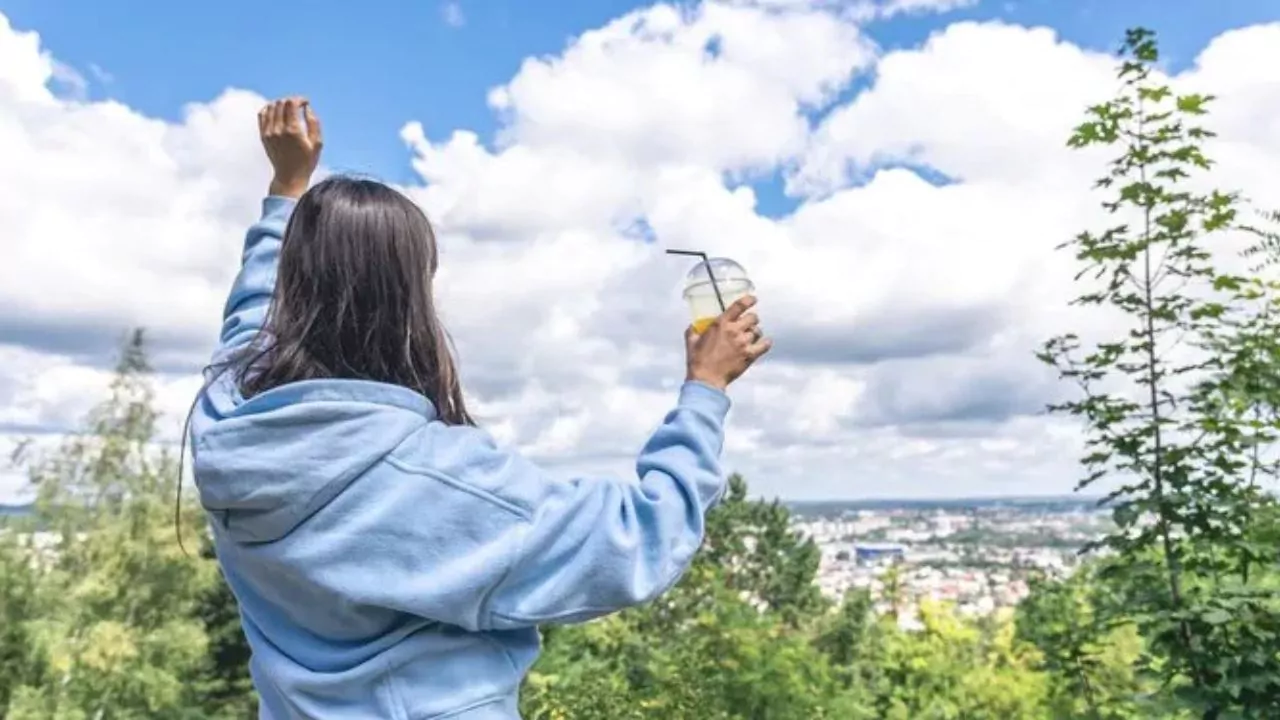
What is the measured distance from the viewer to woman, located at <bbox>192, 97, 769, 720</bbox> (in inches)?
36.5

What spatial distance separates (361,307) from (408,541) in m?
0.20

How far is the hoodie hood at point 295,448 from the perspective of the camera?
923 millimetres

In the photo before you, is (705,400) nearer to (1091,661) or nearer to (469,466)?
(469,466)

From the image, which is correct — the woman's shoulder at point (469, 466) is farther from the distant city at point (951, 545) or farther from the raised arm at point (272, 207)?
the distant city at point (951, 545)

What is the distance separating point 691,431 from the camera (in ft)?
3.35

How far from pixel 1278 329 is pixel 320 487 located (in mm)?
2368

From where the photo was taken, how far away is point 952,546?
43.4 ft

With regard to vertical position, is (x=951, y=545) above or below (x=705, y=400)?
above

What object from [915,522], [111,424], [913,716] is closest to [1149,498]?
[913,716]

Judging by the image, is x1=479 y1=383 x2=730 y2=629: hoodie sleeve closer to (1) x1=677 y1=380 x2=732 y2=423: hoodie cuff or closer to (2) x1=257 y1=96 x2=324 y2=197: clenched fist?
(1) x1=677 y1=380 x2=732 y2=423: hoodie cuff

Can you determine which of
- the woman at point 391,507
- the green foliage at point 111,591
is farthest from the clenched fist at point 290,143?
the green foliage at point 111,591

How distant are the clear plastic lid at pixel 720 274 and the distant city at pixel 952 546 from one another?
72.1 inches

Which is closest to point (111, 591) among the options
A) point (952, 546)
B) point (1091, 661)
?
point (952, 546)

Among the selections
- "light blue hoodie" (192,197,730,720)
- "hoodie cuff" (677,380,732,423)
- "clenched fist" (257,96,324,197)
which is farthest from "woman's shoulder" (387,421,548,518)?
"clenched fist" (257,96,324,197)
